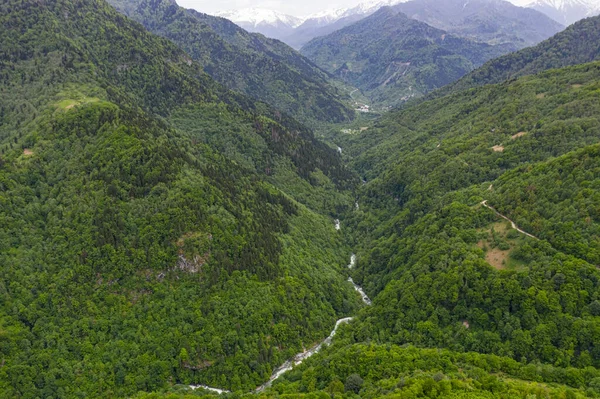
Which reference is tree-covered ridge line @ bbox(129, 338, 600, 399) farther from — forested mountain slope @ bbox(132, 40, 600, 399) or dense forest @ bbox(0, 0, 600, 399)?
dense forest @ bbox(0, 0, 600, 399)

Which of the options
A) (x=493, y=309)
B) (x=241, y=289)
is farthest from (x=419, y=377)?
(x=241, y=289)

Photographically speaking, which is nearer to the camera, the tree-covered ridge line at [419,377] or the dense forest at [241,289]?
the tree-covered ridge line at [419,377]

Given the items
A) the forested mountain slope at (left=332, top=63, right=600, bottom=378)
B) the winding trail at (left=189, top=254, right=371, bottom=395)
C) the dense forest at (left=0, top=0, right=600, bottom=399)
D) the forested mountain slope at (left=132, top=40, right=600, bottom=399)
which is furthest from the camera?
the winding trail at (left=189, top=254, right=371, bottom=395)

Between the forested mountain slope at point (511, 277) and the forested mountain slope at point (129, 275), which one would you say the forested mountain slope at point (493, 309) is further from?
the forested mountain slope at point (129, 275)

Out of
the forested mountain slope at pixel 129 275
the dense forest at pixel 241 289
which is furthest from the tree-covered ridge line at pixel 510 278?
the forested mountain slope at pixel 129 275

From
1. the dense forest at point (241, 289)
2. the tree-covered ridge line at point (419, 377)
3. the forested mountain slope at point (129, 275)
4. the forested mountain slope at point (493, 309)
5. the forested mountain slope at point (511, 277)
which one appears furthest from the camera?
the forested mountain slope at point (129, 275)

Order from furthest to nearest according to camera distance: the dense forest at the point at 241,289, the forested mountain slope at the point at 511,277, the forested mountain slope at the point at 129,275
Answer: the forested mountain slope at the point at 129,275 → the dense forest at the point at 241,289 → the forested mountain slope at the point at 511,277

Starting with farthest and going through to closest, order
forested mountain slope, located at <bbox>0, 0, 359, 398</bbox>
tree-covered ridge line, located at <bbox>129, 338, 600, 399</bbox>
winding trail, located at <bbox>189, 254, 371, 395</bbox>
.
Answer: winding trail, located at <bbox>189, 254, 371, 395</bbox>
forested mountain slope, located at <bbox>0, 0, 359, 398</bbox>
tree-covered ridge line, located at <bbox>129, 338, 600, 399</bbox>

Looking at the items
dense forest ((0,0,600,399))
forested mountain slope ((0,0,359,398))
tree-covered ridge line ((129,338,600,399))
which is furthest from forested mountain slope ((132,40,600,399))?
forested mountain slope ((0,0,359,398))

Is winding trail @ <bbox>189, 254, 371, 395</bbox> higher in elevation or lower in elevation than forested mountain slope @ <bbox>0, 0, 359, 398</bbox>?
lower

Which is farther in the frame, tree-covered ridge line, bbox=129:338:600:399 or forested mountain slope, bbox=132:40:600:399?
forested mountain slope, bbox=132:40:600:399

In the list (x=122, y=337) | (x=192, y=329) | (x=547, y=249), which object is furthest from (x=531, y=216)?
(x=122, y=337)
